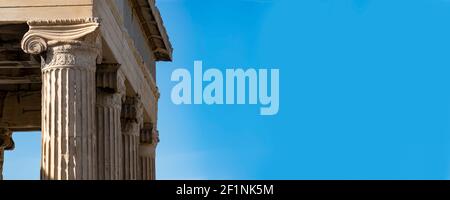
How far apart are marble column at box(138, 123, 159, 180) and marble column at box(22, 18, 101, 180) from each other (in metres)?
22.6

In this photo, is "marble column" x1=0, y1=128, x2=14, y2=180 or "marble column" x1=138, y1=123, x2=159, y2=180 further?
"marble column" x1=0, y1=128, x2=14, y2=180

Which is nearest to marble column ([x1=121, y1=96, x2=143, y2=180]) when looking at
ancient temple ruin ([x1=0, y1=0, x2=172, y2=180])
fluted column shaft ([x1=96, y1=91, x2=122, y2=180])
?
ancient temple ruin ([x1=0, y1=0, x2=172, y2=180])

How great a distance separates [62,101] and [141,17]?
17862 mm

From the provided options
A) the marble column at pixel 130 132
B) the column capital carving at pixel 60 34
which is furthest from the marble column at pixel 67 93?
the marble column at pixel 130 132

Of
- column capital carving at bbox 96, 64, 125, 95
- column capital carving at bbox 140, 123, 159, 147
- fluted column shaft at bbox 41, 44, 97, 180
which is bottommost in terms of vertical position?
fluted column shaft at bbox 41, 44, 97, 180

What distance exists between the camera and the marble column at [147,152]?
286 ft

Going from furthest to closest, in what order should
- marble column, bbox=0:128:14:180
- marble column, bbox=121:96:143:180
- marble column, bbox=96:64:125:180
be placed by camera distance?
marble column, bbox=0:128:14:180, marble column, bbox=121:96:143:180, marble column, bbox=96:64:125:180

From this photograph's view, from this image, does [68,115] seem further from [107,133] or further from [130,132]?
[130,132]

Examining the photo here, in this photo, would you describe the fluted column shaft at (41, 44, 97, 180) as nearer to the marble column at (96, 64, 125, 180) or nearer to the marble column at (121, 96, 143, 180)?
the marble column at (96, 64, 125, 180)

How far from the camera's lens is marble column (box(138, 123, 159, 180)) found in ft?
286

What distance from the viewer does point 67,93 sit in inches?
2491
